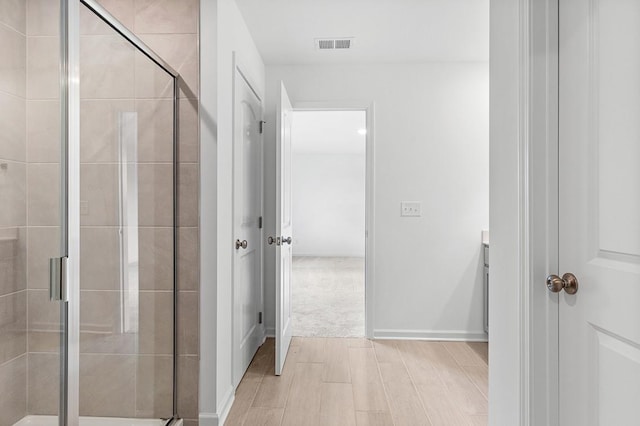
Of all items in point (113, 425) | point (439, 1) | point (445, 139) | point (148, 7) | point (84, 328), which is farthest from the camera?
point (445, 139)

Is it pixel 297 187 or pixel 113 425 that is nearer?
pixel 113 425

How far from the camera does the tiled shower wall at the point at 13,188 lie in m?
1.20

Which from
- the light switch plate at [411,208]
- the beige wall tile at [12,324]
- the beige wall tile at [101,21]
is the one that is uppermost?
the beige wall tile at [101,21]

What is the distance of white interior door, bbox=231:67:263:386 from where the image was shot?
2.44m

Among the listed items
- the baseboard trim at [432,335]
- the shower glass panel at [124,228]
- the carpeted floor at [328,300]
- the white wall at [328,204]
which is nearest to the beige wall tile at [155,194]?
the shower glass panel at [124,228]

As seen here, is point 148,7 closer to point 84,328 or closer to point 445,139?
point 84,328

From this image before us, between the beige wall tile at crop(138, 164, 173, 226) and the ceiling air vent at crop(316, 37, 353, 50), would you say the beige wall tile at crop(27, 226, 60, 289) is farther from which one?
the ceiling air vent at crop(316, 37, 353, 50)

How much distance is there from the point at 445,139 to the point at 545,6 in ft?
7.13

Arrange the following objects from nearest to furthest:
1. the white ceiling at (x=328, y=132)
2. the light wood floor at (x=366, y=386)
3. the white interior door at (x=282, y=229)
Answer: the light wood floor at (x=366, y=386) < the white interior door at (x=282, y=229) < the white ceiling at (x=328, y=132)

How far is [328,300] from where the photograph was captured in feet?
16.0

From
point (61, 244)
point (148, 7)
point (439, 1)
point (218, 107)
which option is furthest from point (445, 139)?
point (61, 244)

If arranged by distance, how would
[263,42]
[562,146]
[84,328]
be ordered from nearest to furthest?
[562,146] → [84,328] → [263,42]

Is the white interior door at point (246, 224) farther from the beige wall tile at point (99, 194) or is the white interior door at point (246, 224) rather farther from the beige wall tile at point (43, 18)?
the beige wall tile at point (43, 18)

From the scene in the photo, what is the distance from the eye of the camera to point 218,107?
2.00 metres
